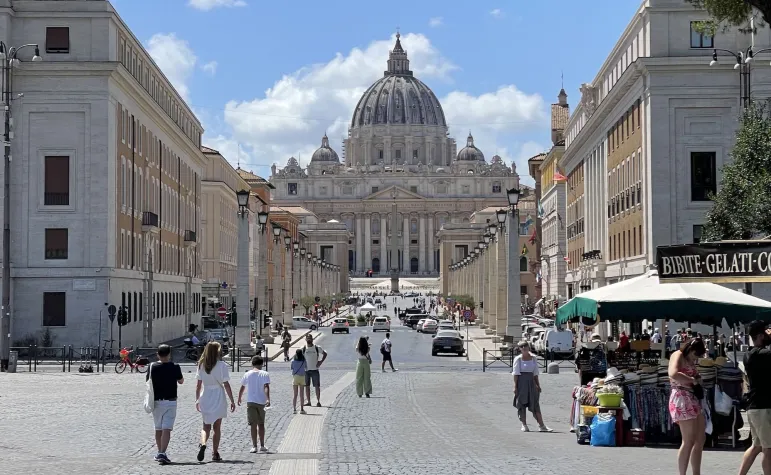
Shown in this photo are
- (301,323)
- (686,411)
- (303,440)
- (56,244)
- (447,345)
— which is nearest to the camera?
(686,411)

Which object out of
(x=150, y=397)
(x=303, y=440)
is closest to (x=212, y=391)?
(x=150, y=397)

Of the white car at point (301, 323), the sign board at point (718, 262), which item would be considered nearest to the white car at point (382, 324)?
the white car at point (301, 323)

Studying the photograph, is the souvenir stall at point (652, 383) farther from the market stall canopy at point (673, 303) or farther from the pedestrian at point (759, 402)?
the pedestrian at point (759, 402)

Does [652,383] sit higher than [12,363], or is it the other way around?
[652,383]

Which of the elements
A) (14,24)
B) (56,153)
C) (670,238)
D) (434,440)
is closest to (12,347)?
(56,153)

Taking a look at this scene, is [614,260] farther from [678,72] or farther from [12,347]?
[12,347]

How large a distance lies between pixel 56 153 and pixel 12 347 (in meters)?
7.74

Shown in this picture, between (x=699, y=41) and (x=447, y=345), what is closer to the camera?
(x=699, y=41)

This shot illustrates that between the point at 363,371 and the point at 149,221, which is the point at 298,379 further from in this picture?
the point at 149,221

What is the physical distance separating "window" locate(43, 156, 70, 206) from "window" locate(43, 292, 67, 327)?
3.55m

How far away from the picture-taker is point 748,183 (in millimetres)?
35438

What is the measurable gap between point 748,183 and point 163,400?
21601mm

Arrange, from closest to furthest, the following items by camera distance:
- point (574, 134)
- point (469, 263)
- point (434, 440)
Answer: point (434, 440), point (574, 134), point (469, 263)

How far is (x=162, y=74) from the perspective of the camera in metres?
69.4
